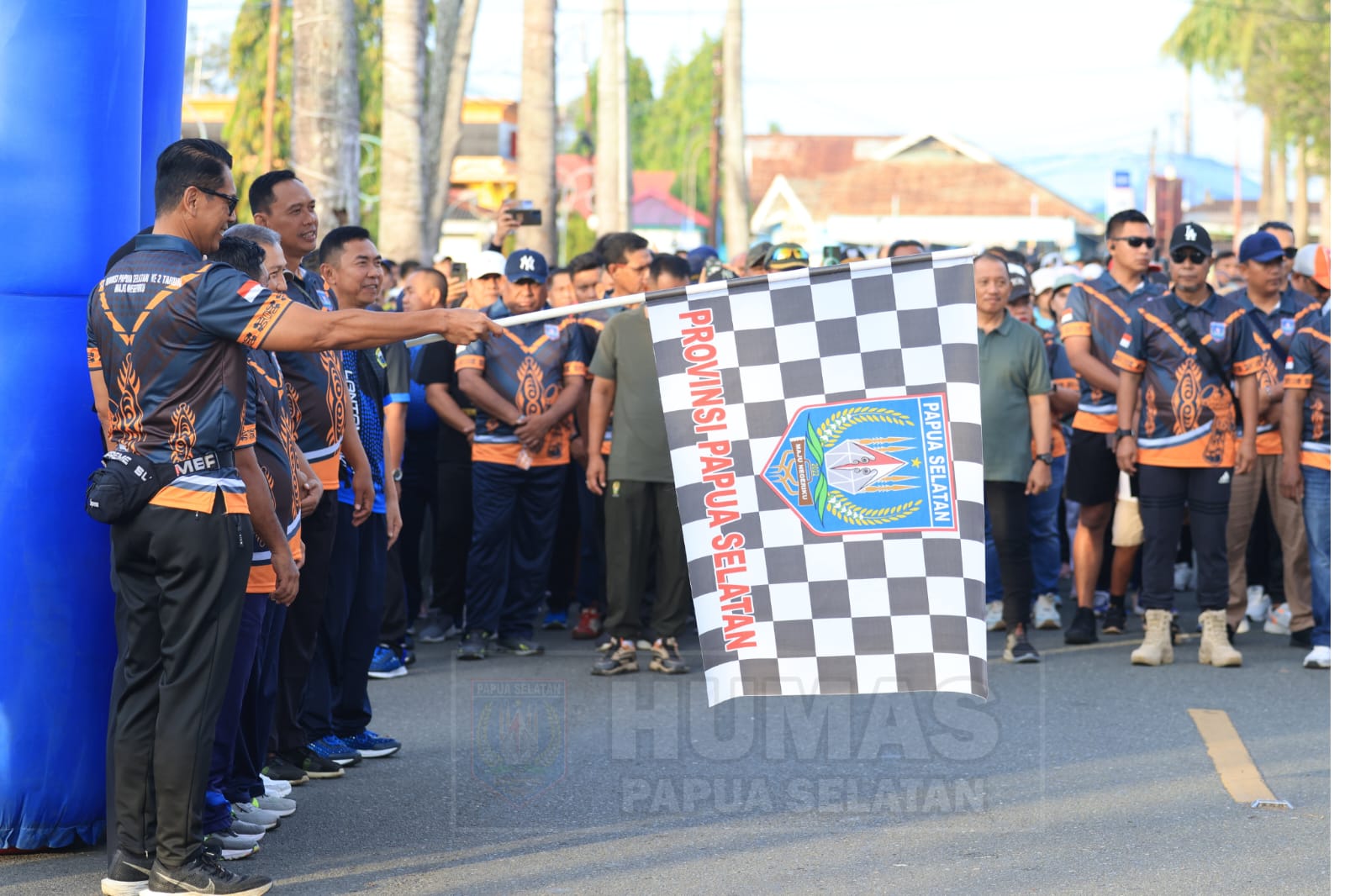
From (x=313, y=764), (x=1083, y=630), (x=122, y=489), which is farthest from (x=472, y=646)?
(x=122, y=489)

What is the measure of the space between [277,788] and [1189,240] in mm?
5687

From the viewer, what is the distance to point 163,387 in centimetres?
473

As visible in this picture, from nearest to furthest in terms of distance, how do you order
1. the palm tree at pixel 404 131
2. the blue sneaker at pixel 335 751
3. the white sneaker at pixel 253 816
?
the white sneaker at pixel 253 816 → the blue sneaker at pixel 335 751 → the palm tree at pixel 404 131

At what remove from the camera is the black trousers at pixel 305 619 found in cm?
621

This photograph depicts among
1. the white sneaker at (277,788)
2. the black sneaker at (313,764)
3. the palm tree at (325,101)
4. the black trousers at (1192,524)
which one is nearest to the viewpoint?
the white sneaker at (277,788)

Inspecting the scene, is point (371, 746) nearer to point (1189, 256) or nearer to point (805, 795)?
point (805, 795)

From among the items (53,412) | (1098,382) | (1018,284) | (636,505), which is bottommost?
(636,505)

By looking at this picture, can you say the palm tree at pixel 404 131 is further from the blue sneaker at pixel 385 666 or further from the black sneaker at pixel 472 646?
the blue sneaker at pixel 385 666

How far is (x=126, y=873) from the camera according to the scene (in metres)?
4.94

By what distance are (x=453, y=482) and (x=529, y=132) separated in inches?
390

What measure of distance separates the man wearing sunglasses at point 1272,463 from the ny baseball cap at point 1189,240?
738 millimetres

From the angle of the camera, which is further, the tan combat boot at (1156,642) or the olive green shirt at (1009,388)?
the olive green shirt at (1009,388)

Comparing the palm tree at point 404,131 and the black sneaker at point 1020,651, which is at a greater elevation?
the palm tree at point 404,131

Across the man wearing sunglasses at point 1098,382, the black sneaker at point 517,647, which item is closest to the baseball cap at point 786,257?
the man wearing sunglasses at point 1098,382
